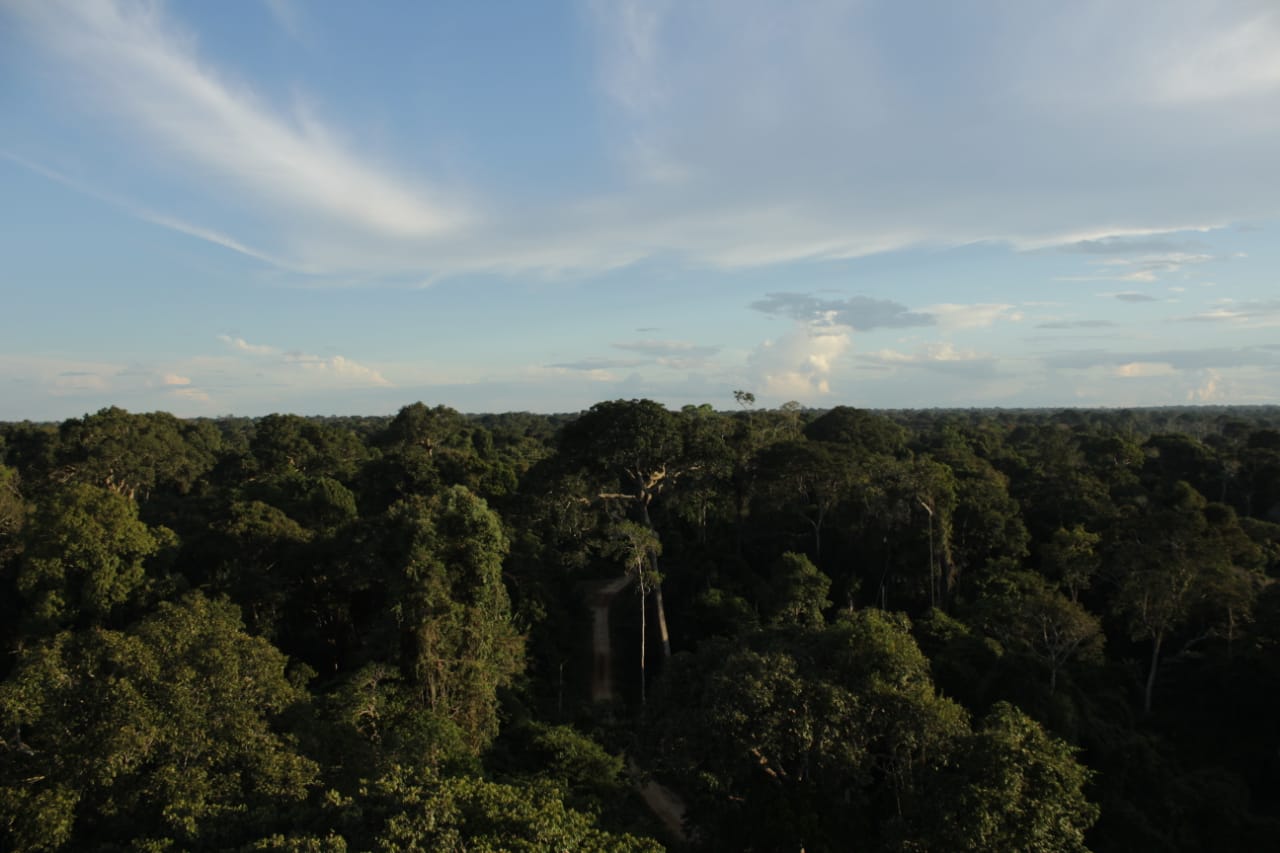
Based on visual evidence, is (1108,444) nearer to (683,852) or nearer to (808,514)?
(808,514)

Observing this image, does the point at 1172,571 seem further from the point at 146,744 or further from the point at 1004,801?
the point at 146,744

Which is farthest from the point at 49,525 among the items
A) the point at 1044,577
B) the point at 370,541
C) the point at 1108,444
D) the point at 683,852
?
the point at 1108,444

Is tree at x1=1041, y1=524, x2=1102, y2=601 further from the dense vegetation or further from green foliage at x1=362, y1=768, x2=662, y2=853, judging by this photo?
green foliage at x1=362, y1=768, x2=662, y2=853

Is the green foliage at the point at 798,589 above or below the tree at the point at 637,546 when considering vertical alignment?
below

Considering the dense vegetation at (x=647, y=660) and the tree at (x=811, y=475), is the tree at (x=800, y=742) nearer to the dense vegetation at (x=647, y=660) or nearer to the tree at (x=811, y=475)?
the dense vegetation at (x=647, y=660)

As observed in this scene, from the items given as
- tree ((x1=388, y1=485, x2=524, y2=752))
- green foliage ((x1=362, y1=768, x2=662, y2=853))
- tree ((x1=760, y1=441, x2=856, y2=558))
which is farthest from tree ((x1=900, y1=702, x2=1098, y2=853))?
tree ((x1=760, y1=441, x2=856, y2=558))

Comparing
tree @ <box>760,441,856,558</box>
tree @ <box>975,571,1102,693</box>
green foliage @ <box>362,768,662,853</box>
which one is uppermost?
tree @ <box>760,441,856,558</box>

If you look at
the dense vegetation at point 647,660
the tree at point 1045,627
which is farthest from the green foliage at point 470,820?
the tree at point 1045,627

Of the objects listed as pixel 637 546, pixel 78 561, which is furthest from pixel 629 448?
pixel 78 561

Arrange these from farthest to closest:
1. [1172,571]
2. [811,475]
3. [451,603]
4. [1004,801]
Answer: [811,475] < [1172,571] < [451,603] < [1004,801]
